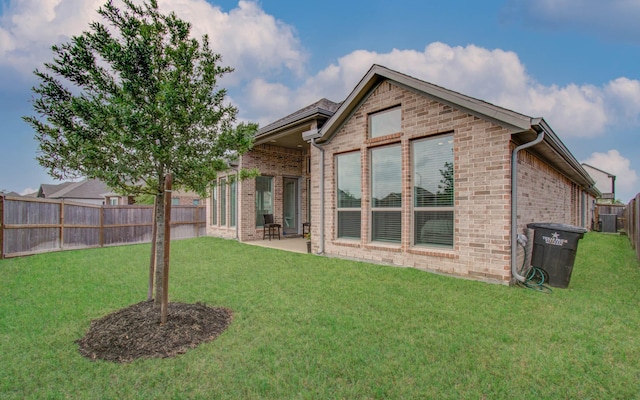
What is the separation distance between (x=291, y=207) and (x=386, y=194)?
6.48 meters

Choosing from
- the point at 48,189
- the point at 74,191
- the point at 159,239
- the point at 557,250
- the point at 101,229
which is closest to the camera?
the point at 159,239

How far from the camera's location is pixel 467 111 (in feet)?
17.7

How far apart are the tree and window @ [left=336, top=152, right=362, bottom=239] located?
410cm

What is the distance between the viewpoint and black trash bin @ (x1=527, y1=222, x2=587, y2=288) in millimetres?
5031

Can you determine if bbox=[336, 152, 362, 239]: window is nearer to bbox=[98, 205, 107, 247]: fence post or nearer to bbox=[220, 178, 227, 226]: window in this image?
bbox=[220, 178, 227, 226]: window

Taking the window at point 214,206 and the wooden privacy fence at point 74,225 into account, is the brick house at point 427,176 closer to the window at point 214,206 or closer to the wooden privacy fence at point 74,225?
the window at point 214,206

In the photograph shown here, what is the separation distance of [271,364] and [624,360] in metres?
3.36

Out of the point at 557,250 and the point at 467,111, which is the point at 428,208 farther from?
the point at 557,250

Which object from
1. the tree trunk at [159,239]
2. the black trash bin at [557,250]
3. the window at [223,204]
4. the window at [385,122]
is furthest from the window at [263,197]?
the black trash bin at [557,250]

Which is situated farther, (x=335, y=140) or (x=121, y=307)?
(x=335, y=140)

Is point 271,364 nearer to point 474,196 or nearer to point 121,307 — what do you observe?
point 121,307

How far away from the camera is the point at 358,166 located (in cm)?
728

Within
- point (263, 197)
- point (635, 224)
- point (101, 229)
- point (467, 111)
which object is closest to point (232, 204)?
point (263, 197)

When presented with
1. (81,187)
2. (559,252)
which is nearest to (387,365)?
(559,252)
